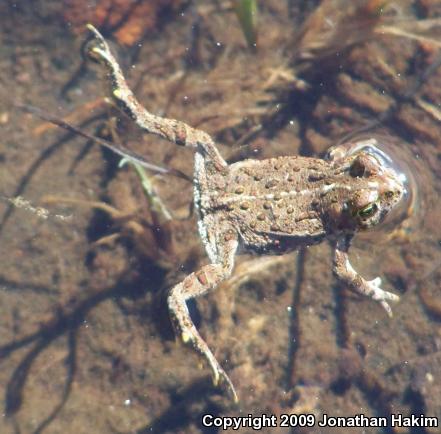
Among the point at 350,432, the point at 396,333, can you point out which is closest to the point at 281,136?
the point at 396,333

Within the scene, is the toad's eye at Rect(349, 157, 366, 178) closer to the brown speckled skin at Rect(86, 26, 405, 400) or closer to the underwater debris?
the brown speckled skin at Rect(86, 26, 405, 400)

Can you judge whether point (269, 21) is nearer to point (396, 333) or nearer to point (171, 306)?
point (171, 306)

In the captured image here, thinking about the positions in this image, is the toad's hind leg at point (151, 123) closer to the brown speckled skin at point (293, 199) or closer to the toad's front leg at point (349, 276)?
the brown speckled skin at point (293, 199)

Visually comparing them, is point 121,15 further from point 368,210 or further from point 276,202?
point 368,210

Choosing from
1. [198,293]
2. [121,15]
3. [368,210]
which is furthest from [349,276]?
[121,15]

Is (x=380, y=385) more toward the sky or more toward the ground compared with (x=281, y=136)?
more toward the ground

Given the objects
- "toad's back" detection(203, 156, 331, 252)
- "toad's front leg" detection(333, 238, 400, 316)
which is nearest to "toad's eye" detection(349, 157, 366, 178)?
"toad's back" detection(203, 156, 331, 252)

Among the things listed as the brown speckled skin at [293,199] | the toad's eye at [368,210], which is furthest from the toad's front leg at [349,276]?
the toad's eye at [368,210]
